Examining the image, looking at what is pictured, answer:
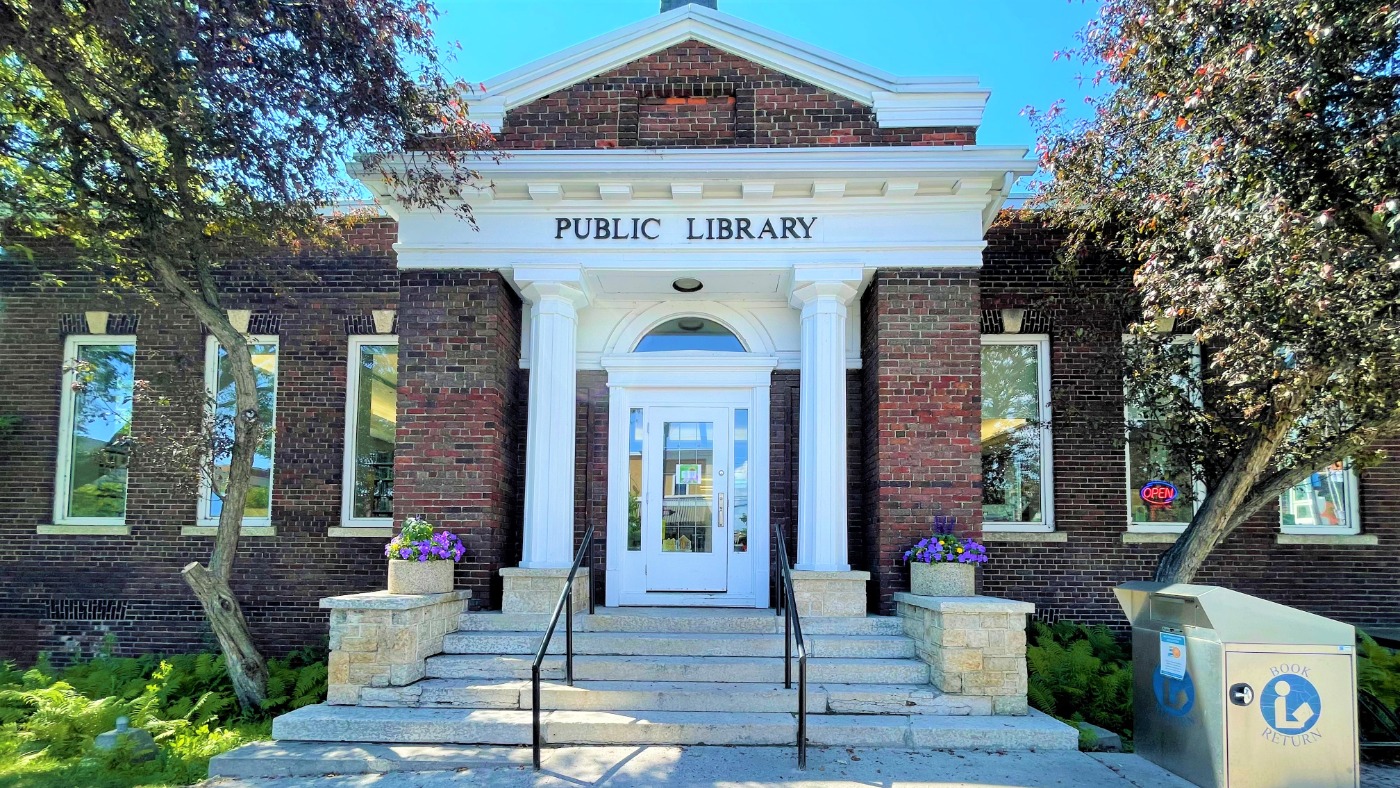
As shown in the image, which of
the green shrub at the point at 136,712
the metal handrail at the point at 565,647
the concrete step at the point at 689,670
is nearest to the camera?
the metal handrail at the point at 565,647

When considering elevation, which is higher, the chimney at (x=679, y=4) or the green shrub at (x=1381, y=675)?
the chimney at (x=679, y=4)

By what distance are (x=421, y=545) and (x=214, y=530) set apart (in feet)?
11.0

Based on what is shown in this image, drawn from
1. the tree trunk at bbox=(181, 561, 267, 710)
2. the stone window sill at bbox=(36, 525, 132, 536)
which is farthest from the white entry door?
the stone window sill at bbox=(36, 525, 132, 536)

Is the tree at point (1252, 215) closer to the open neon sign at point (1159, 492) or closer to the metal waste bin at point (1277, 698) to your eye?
the open neon sign at point (1159, 492)

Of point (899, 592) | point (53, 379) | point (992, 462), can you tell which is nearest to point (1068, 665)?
point (899, 592)

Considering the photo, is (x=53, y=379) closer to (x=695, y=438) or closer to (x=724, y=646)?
(x=695, y=438)

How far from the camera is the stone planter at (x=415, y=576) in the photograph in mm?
7371

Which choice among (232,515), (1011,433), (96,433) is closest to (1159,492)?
(1011,433)

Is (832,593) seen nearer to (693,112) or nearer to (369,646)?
(369,646)

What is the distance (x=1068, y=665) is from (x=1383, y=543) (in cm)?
420

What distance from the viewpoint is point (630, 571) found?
29.8 ft

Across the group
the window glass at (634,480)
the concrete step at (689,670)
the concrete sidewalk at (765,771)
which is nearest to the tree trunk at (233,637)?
the concrete step at (689,670)

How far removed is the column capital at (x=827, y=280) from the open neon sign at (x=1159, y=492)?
12.3 ft

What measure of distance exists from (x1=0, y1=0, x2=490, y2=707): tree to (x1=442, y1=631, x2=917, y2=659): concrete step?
222cm
